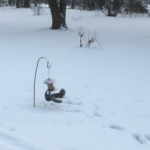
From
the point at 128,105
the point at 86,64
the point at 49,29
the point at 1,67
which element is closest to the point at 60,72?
the point at 86,64

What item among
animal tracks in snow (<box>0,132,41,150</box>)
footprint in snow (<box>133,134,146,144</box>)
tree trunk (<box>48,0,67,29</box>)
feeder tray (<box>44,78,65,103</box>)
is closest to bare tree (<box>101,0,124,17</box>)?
tree trunk (<box>48,0,67,29</box>)

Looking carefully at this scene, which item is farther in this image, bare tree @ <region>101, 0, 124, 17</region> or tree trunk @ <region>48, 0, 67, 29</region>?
bare tree @ <region>101, 0, 124, 17</region>

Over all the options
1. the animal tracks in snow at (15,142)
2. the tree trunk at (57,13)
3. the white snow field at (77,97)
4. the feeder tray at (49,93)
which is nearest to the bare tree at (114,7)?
the tree trunk at (57,13)

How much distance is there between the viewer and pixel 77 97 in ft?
11.2

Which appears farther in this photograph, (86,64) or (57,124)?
(86,64)

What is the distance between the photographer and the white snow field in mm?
2275

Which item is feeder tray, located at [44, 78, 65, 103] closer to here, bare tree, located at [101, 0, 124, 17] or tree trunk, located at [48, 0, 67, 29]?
tree trunk, located at [48, 0, 67, 29]

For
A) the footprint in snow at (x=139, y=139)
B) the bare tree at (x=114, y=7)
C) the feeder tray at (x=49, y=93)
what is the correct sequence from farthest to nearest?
the bare tree at (x=114, y=7), the feeder tray at (x=49, y=93), the footprint in snow at (x=139, y=139)

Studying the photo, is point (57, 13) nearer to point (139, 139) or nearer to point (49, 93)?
point (49, 93)

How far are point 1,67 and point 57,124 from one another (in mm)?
2870

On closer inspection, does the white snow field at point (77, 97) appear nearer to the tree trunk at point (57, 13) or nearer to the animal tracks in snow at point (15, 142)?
the animal tracks in snow at point (15, 142)

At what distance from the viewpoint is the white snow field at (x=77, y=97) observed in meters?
2.28

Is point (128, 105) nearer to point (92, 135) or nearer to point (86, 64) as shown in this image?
point (92, 135)

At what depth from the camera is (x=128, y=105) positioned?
3145 millimetres
